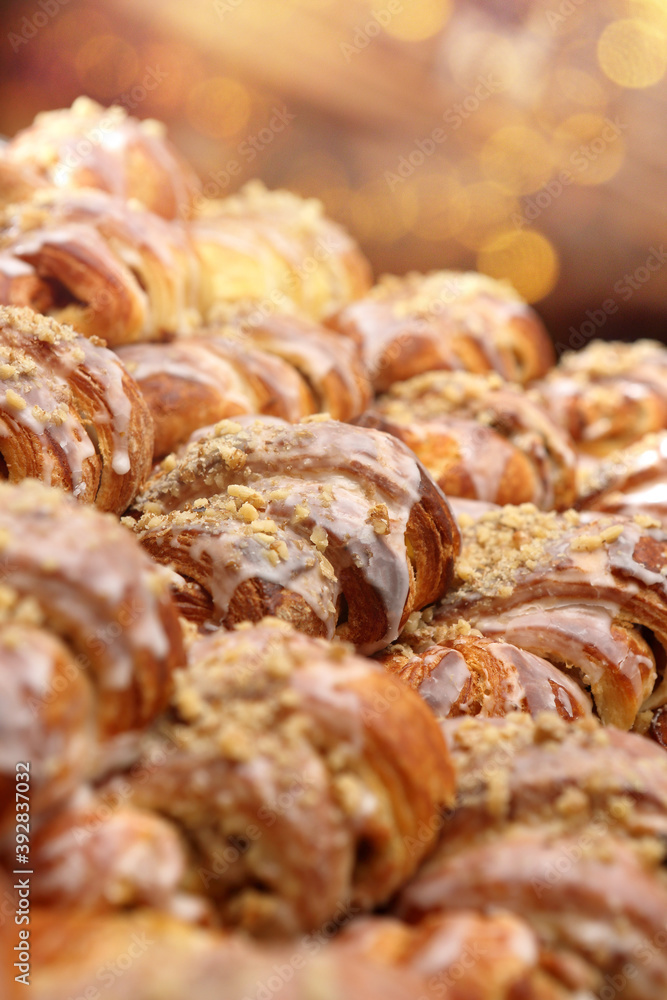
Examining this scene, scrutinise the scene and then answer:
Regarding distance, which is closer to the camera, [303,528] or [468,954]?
[468,954]

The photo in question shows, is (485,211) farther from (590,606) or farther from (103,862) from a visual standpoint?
(103,862)

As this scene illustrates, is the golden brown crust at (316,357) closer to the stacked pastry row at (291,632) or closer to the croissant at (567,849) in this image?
the stacked pastry row at (291,632)

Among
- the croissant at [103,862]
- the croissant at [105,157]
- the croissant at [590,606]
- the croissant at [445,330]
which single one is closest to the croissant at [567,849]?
the croissant at [103,862]

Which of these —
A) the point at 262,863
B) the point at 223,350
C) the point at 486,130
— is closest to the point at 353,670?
the point at 262,863

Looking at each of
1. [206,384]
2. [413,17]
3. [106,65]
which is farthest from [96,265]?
[413,17]

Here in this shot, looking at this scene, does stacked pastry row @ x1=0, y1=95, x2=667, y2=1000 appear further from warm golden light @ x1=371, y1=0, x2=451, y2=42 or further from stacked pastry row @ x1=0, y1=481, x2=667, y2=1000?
warm golden light @ x1=371, y1=0, x2=451, y2=42

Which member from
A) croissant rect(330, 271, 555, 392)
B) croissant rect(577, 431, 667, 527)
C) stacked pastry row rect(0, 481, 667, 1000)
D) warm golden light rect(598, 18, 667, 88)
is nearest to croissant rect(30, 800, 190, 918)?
stacked pastry row rect(0, 481, 667, 1000)
